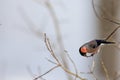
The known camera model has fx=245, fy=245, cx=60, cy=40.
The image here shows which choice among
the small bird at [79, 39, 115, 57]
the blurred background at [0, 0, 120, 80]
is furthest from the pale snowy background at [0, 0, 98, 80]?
the small bird at [79, 39, 115, 57]

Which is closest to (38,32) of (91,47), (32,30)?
(32,30)

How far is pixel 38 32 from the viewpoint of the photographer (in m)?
1.24

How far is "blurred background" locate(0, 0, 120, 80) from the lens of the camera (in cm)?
121

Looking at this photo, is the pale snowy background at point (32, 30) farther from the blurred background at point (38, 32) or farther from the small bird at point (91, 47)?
the small bird at point (91, 47)

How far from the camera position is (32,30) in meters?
A: 1.29

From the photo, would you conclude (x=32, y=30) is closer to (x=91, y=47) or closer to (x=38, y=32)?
(x=38, y=32)

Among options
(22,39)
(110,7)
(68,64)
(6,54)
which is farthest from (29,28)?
(110,7)

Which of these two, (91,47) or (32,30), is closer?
(91,47)

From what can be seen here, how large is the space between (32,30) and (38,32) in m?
0.07

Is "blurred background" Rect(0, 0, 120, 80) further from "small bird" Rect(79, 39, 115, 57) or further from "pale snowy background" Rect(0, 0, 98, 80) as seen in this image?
"small bird" Rect(79, 39, 115, 57)

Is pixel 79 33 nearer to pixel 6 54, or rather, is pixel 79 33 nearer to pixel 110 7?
pixel 110 7

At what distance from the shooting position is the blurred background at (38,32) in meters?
1.21

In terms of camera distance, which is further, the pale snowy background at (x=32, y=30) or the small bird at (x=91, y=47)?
the pale snowy background at (x=32, y=30)

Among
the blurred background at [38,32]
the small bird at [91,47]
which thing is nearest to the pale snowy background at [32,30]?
the blurred background at [38,32]
